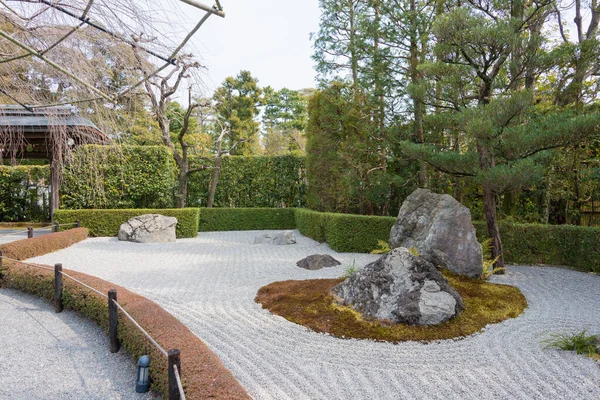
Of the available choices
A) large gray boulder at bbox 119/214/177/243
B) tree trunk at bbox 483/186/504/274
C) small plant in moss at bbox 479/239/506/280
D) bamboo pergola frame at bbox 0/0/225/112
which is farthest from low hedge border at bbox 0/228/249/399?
tree trunk at bbox 483/186/504/274

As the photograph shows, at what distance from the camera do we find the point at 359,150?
10.3m

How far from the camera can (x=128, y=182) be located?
42.1 ft

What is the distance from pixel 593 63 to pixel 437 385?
7.02 meters

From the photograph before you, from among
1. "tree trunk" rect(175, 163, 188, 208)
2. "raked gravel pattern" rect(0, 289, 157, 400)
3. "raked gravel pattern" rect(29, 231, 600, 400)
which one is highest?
"tree trunk" rect(175, 163, 188, 208)

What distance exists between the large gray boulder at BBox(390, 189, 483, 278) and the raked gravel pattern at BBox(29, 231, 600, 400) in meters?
0.82

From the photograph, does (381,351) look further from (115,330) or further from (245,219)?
(245,219)

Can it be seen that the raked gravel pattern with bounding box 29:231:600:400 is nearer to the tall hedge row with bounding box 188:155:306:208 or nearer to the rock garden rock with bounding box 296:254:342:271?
the rock garden rock with bounding box 296:254:342:271

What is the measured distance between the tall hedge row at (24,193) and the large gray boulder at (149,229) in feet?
18.9

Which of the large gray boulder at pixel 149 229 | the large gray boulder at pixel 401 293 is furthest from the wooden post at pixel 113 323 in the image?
the large gray boulder at pixel 149 229

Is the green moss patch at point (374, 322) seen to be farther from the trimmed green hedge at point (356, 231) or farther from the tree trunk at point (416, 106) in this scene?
the tree trunk at point (416, 106)

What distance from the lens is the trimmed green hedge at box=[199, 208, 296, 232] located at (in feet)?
46.4

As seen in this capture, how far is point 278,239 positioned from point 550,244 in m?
6.41

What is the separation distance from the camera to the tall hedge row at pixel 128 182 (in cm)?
1216

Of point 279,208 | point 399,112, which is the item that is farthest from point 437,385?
point 279,208
